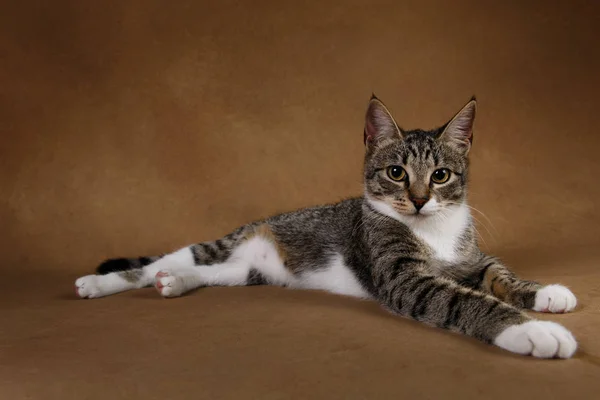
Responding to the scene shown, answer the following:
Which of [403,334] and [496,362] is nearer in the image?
[496,362]

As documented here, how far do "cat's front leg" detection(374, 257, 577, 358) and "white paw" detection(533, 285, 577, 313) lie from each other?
0.35 meters

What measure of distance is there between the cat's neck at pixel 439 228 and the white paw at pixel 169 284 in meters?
1.08

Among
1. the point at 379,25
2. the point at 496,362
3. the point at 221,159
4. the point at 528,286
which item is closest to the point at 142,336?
the point at 496,362

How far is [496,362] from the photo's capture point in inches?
90.4

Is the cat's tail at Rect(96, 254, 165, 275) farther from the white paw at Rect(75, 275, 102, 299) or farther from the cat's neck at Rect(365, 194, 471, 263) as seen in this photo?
the cat's neck at Rect(365, 194, 471, 263)

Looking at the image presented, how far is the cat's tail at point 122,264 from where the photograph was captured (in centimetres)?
380

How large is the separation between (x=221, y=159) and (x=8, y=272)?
1.49m

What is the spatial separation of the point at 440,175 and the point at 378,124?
427 mm

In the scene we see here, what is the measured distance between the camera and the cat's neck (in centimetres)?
327

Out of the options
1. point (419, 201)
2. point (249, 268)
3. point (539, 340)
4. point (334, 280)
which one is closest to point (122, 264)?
point (249, 268)

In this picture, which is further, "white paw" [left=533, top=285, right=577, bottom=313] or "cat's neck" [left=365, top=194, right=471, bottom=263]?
"cat's neck" [left=365, top=194, right=471, bottom=263]

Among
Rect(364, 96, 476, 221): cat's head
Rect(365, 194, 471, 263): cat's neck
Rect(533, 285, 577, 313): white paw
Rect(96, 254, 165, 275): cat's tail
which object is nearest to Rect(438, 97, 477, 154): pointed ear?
Rect(364, 96, 476, 221): cat's head

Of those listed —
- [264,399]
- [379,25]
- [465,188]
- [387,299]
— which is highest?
[379,25]

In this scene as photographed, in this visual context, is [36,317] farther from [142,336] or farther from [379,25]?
[379,25]
